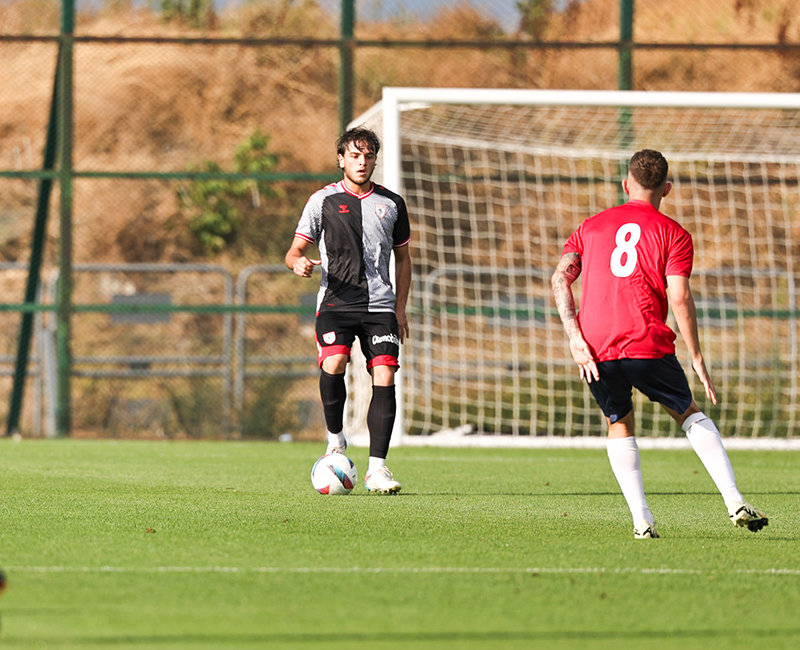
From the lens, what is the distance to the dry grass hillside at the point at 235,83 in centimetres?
2003

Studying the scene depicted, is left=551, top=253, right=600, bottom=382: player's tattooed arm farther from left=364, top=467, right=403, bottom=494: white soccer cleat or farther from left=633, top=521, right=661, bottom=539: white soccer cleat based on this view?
left=364, top=467, right=403, bottom=494: white soccer cleat

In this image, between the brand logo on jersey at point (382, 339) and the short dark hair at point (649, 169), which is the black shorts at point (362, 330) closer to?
the brand logo on jersey at point (382, 339)

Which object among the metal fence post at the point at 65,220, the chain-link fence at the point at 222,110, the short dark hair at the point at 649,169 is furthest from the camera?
the chain-link fence at the point at 222,110

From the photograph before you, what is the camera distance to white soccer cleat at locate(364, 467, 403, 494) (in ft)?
21.8

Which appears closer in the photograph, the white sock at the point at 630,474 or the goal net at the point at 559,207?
the white sock at the point at 630,474

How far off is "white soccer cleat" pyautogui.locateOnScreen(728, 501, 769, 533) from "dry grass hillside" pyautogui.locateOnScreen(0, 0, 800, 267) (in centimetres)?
1480

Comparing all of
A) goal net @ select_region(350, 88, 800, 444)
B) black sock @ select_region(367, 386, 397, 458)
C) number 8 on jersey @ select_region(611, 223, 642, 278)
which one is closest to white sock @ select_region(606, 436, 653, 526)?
number 8 on jersey @ select_region(611, 223, 642, 278)

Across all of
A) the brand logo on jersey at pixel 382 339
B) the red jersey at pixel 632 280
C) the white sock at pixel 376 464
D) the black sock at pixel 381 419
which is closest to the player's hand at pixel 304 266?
the brand logo on jersey at pixel 382 339

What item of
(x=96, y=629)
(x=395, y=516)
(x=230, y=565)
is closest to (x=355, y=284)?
(x=395, y=516)

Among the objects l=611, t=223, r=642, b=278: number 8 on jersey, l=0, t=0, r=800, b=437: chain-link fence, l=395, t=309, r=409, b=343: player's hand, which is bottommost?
l=395, t=309, r=409, b=343: player's hand

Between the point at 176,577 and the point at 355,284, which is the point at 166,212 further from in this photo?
the point at 176,577

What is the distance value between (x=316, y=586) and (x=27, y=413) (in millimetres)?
13248

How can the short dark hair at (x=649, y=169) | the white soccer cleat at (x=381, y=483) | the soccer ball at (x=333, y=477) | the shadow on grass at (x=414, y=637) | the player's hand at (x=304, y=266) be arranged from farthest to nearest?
the white soccer cleat at (x=381, y=483) < the soccer ball at (x=333, y=477) < the player's hand at (x=304, y=266) < the short dark hair at (x=649, y=169) < the shadow on grass at (x=414, y=637)

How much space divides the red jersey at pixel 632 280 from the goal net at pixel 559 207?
208 inches
